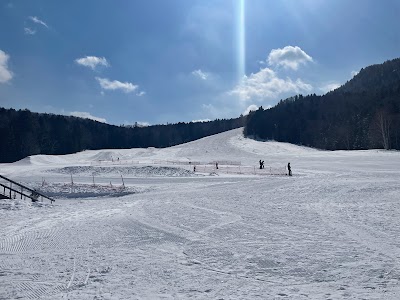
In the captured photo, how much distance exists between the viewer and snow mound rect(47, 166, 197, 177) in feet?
146

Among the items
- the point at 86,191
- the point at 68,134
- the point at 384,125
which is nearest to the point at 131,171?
the point at 86,191

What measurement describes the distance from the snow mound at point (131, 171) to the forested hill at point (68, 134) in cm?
8142

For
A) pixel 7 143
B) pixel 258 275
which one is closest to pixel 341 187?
pixel 258 275

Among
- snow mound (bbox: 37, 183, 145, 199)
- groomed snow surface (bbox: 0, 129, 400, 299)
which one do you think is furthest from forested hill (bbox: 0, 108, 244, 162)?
groomed snow surface (bbox: 0, 129, 400, 299)

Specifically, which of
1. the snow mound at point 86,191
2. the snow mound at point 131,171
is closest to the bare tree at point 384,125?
the snow mound at point 131,171

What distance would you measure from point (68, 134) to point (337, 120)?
109 m

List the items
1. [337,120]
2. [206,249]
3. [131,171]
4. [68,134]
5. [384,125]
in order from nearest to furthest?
[206,249]
[131,171]
[384,125]
[337,120]
[68,134]

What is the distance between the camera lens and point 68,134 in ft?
475

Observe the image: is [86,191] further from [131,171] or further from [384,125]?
[384,125]

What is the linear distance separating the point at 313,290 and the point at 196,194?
17863 millimetres

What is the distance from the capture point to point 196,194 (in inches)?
971

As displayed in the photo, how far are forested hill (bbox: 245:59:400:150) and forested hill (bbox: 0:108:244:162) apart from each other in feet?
196

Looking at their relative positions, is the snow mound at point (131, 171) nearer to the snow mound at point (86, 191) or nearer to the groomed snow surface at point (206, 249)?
the snow mound at point (86, 191)

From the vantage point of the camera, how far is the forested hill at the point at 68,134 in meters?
124
